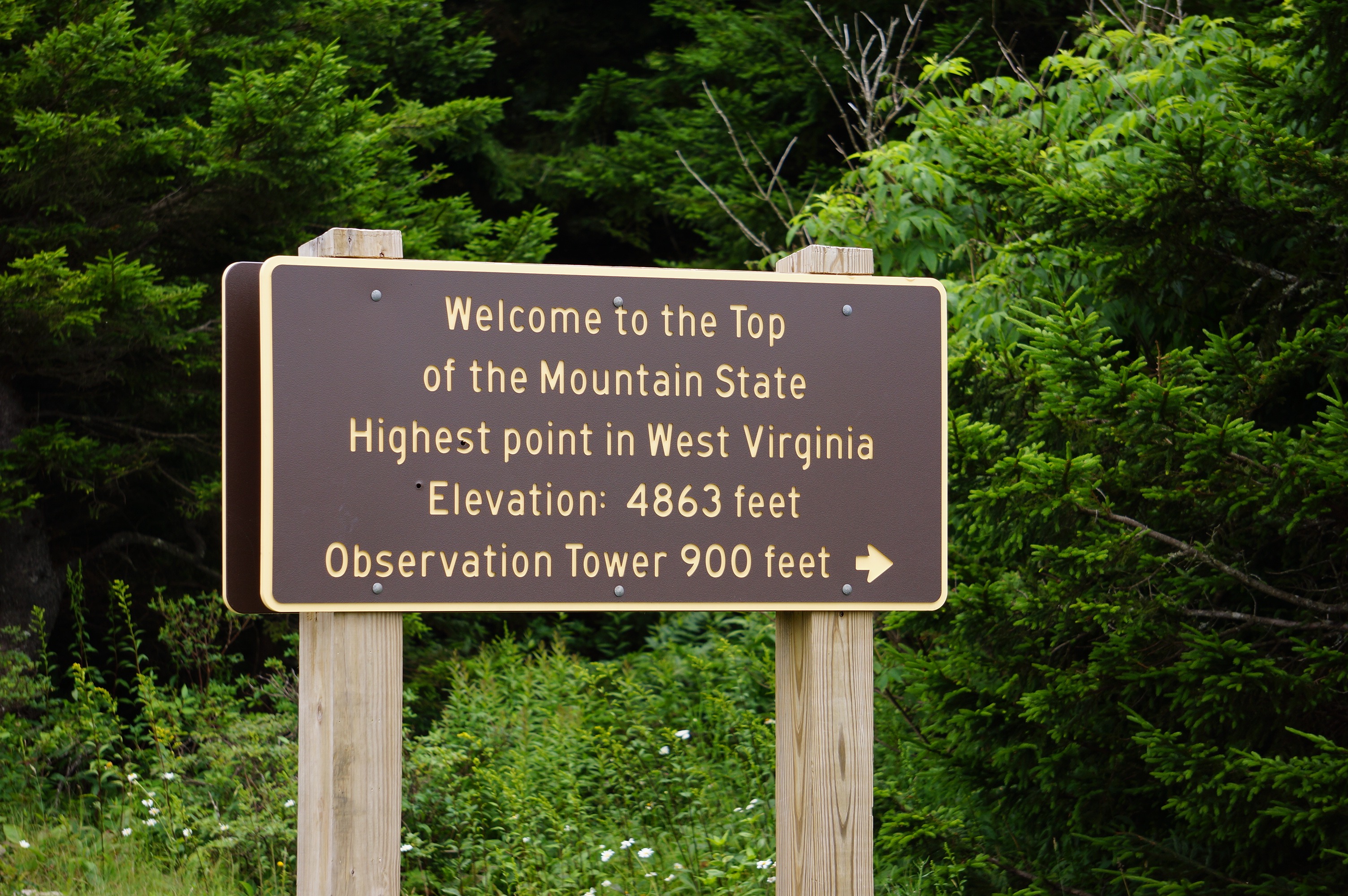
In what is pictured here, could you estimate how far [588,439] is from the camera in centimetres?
213

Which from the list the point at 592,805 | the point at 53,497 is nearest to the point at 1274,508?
the point at 592,805

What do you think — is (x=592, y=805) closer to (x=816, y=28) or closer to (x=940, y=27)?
(x=940, y=27)

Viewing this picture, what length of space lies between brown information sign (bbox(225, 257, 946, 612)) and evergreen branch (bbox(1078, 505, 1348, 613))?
2.88ft

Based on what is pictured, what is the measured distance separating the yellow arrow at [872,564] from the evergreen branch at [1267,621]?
1.19 metres

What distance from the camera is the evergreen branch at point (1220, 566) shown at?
291 cm

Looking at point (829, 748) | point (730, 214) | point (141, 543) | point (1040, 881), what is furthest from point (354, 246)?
point (141, 543)

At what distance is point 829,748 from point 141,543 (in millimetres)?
5725

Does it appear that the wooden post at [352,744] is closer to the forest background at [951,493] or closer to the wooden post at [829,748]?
the wooden post at [829,748]

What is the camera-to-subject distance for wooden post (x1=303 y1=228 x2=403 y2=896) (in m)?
2.07

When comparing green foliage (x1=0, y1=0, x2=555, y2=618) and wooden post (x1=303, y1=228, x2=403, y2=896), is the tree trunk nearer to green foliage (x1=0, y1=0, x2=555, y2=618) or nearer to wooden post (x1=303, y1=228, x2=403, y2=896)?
green foliage (x1=0, y1=0, x2=555, y2=618)

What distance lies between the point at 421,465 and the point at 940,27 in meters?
7.85

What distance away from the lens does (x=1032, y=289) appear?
418 centimetres

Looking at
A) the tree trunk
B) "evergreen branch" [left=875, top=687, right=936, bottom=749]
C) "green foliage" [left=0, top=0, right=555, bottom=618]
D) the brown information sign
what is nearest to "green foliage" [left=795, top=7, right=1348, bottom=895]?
"evergreen branch" [left=875, top=687, right=936, bottom=749]

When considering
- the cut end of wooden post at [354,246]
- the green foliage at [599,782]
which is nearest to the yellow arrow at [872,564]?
the cut end of wooden post at [354,246]
